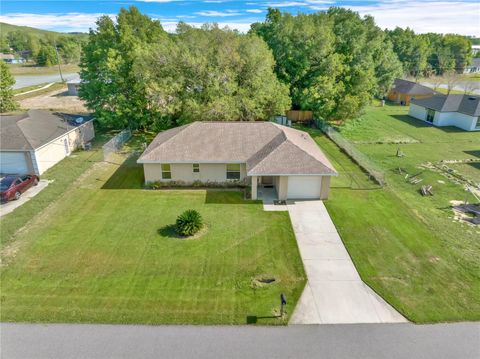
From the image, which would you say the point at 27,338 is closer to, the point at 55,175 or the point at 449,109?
the point at 55,175

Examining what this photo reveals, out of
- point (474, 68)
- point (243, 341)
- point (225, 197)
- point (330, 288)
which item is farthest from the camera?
point (474, 68)

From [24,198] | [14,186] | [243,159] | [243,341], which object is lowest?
[243,341]

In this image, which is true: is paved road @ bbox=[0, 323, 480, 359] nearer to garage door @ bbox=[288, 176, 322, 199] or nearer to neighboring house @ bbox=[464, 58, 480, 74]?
garage door @ bbox=[288, 176, 322, 199]

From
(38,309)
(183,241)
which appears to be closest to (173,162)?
(183,241)

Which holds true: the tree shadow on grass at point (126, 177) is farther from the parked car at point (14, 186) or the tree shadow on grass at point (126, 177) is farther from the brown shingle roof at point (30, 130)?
the brown shingle roof at point (30, 130)

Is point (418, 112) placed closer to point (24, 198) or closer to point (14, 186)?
point (24, 198)

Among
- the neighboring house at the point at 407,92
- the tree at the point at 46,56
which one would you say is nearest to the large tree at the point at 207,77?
the neighboring house at the point at 407,92

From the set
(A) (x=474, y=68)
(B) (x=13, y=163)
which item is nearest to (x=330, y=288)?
(B) (x=13, y=163)
